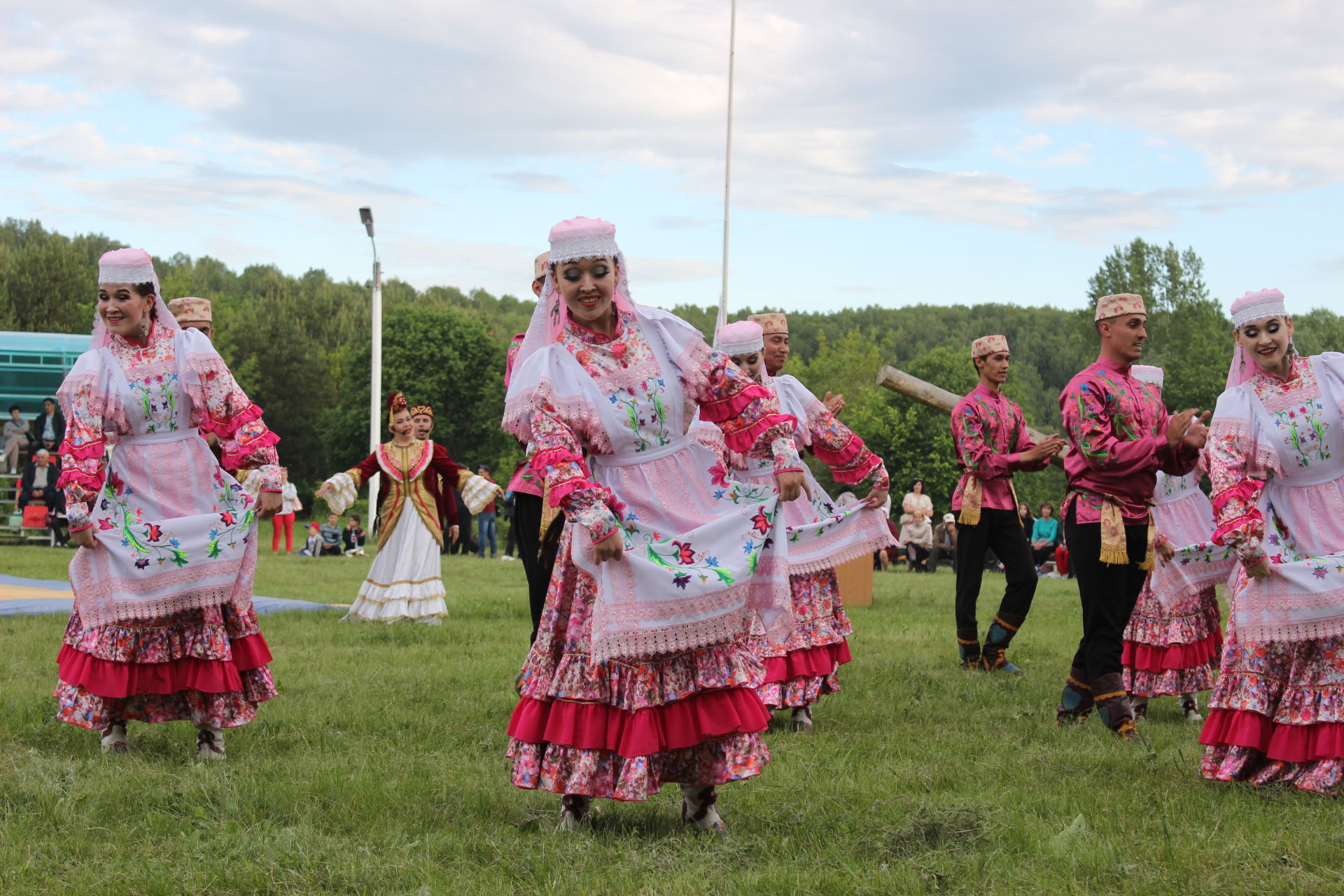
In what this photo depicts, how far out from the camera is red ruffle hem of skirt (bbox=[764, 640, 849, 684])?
23.7 ft

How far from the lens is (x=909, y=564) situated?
2345 centimetres

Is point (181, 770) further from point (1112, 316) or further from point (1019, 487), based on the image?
point (1019, 487)

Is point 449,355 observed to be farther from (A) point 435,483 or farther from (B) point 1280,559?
(B) point 1280,559

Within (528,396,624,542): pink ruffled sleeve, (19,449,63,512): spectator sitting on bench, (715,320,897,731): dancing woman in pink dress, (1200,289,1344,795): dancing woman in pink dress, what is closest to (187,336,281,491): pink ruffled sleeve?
(528,396,624,542): pink ruffled sleeve

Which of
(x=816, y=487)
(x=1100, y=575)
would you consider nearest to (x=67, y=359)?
(x=816, y=487)

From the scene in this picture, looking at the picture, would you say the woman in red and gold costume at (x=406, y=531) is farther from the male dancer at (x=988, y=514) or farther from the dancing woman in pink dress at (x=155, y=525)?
the dancing woman in pink dress at (x=155, y=525)

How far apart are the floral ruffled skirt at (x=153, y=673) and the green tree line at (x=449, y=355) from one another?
1752 inches

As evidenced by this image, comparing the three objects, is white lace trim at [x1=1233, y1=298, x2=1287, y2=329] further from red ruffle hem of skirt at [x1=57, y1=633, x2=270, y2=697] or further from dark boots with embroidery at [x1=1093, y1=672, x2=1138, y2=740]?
red ruffle hem of skirt at [x1=57, y1=633, x2=270, y2=697]

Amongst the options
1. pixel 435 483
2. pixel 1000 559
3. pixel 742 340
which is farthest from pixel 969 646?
pixel 435 483

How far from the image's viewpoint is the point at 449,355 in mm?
60688

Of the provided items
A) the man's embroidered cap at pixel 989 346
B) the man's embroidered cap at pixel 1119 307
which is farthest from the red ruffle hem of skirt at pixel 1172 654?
the man's embroidered cap at pixel 989 346

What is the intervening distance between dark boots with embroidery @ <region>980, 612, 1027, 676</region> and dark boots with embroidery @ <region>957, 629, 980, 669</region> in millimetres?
91

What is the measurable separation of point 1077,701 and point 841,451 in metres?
1.88

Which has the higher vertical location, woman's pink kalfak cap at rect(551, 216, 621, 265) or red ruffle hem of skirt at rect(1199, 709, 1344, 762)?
woman's pink kalfak cap at rect(551, 216, 621, 265)
